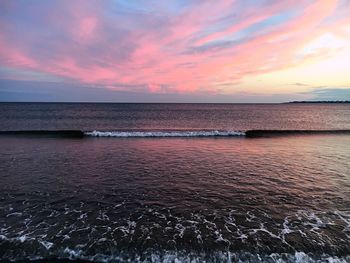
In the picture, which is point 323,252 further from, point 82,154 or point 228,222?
point 82,154

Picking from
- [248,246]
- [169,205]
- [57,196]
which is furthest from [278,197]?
[57,196]

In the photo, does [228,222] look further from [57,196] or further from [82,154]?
[82,154]

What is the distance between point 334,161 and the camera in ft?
50.0

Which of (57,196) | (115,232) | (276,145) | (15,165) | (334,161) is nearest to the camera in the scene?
(115,232)

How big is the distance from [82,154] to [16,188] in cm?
699

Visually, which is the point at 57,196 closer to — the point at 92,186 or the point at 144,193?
the point at 92,186

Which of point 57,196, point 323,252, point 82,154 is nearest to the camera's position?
point 323,252

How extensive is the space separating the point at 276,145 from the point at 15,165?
20.1 metres

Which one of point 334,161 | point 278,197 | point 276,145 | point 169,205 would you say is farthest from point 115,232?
point 276,145

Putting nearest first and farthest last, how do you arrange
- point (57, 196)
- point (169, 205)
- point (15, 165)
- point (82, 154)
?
point (169, 205), point (57, 196), point (15, 165), point (82, 154)

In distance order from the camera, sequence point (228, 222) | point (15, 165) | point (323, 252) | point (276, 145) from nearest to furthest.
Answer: point (323, 252) < point (228, 222) < point (15, 165) < point (276, 145)

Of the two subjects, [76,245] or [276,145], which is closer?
[76,245]

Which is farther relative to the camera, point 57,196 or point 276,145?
point 276,145

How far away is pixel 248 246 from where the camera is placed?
6.41 meters
